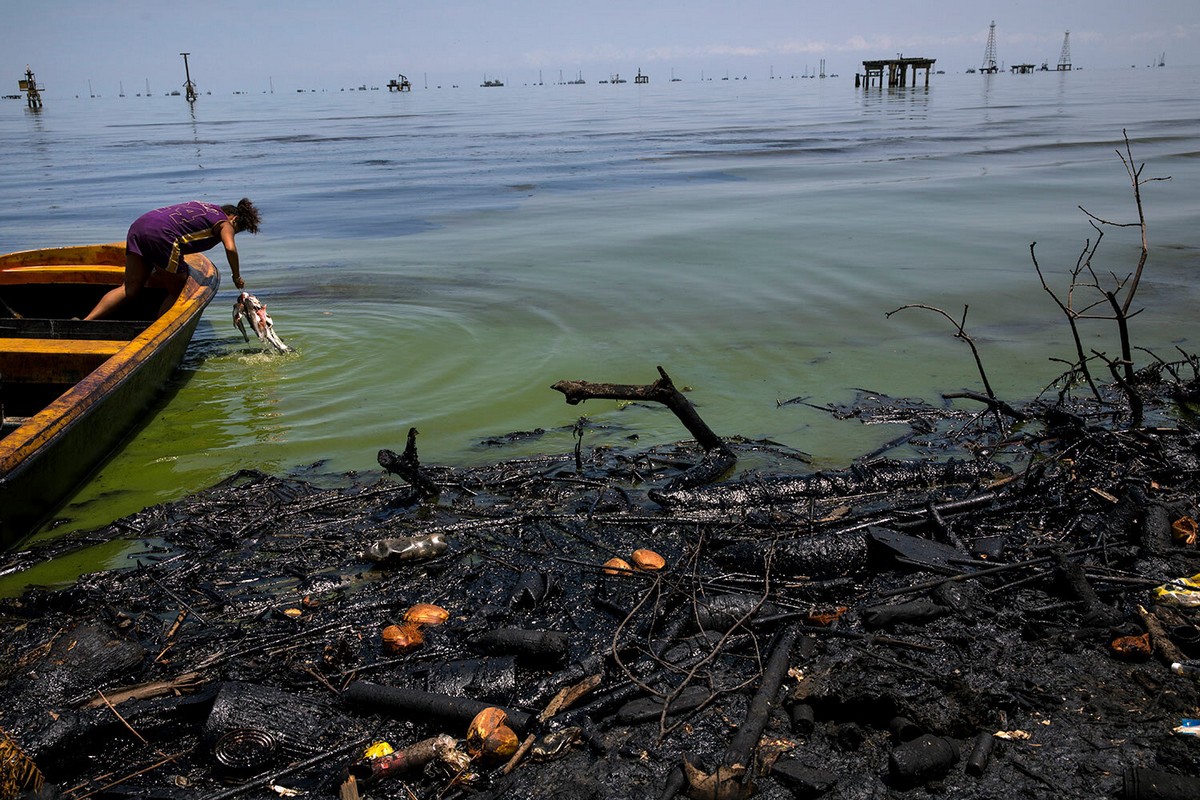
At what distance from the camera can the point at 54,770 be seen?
3270 millimetres

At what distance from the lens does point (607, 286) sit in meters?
11.4

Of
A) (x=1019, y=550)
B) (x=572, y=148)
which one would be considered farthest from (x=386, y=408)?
(x=572, y=148)

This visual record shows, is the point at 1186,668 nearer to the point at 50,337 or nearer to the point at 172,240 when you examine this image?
the point at 172,240

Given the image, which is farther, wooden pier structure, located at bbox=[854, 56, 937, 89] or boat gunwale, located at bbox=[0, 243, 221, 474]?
wooden pier structure, located at bbox=[854, 56, 937, 89]

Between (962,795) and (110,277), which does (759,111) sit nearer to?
(110,277)

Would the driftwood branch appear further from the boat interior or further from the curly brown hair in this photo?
the curly brown hair

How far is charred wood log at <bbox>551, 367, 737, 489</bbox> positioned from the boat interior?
401 centimetres

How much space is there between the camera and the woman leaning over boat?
26.4 ft

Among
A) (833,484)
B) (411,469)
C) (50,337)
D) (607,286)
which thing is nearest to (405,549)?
(411,469)

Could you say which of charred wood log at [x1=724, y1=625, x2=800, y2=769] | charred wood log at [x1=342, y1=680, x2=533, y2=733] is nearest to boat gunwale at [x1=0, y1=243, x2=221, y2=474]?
charred wood log at [x1=342, y1=680, x2=533, y2=733]

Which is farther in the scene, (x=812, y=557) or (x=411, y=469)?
(x=411, y=469)

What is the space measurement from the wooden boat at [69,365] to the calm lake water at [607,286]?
0.37 metres

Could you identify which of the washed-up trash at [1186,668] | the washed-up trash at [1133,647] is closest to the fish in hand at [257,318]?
the washed-up trash at [1133,647]

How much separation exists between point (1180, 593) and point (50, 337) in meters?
8.63
